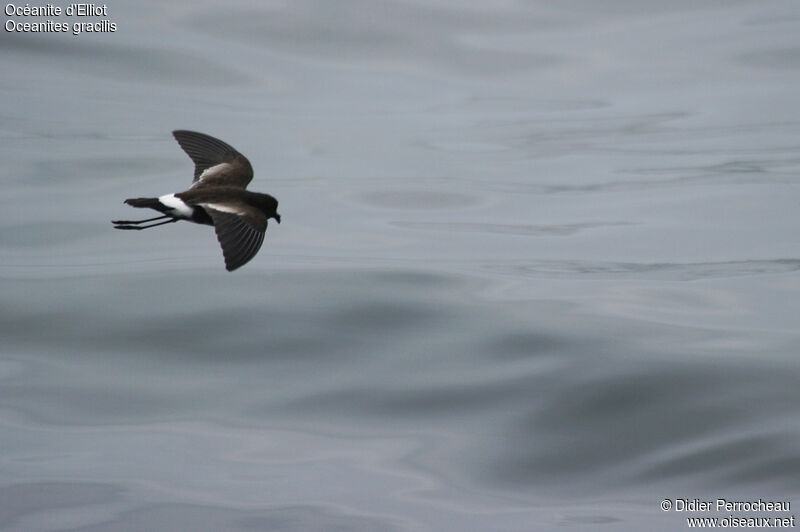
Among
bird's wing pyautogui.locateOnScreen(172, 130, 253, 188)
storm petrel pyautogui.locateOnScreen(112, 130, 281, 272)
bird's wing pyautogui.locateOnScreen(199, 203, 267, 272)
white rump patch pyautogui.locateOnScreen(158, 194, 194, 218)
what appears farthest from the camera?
bird's wing pyautogui.locateOnScreen(172, 130, 253, 188)

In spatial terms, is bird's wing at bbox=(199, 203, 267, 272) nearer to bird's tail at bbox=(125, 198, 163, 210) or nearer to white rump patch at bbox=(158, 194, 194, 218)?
white rump patch at bbox=(158, 194, 194, 218)

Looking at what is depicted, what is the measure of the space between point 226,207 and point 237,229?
374 millimetres

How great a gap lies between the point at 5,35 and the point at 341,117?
202 inches

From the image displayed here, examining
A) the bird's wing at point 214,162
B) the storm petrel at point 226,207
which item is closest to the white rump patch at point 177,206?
the storm petrel at point 226,207

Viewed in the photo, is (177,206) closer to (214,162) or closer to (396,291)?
(214,162)

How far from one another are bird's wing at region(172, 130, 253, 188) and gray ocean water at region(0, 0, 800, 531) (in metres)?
2.19

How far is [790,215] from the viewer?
45.8 ft

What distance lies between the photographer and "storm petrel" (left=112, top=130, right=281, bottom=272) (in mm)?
6555

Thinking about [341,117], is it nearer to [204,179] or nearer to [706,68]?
[706,68]

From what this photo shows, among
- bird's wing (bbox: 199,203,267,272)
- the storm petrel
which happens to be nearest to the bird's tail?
the storm petrel

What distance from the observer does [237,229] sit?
6758 millimetres

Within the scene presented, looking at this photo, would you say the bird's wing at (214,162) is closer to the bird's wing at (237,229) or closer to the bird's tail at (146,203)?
the bird's wing at (237,229)

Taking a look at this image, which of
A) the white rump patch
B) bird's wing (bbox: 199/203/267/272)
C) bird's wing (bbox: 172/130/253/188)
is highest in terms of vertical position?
bird's wing (bbox: 172/130/253/188)

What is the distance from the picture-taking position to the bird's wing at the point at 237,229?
637 centimetres
